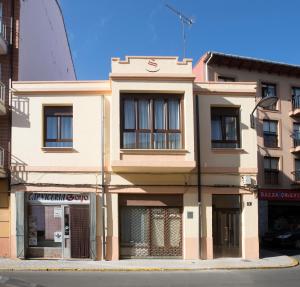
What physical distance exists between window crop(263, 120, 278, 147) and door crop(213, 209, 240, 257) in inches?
517

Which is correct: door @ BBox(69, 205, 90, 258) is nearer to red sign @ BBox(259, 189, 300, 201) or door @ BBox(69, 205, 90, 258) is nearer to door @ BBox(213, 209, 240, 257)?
door @ BBox(213, 209, 240, 257)

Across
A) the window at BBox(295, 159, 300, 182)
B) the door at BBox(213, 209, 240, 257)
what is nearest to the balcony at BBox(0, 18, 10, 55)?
the door at BBox(213, 209, 240, 257)

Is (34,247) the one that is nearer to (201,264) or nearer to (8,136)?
(8,136)

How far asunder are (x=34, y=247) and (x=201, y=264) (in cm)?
614

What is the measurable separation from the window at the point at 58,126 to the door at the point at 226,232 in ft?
21.0

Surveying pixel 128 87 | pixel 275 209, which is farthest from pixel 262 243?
pixel 128 87

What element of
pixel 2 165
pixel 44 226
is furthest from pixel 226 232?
pixel 2 165

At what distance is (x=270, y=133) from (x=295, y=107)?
8.66 feet

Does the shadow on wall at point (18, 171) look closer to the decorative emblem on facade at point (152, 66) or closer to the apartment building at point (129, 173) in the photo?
the apartment building at point (129, 173)

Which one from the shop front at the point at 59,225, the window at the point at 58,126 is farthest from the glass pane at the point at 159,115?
the shop front at the point at 59,225

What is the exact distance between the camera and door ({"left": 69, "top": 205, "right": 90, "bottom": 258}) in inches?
725

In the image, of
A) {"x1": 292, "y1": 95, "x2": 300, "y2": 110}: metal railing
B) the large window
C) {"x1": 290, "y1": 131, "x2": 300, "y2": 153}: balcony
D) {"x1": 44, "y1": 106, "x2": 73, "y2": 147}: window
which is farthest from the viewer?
{"x1": 292, "y1": 95, "x2": 300, "y2": 110}: metal railing

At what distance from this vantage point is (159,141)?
18766 mm

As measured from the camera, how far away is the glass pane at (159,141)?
18.7 m
